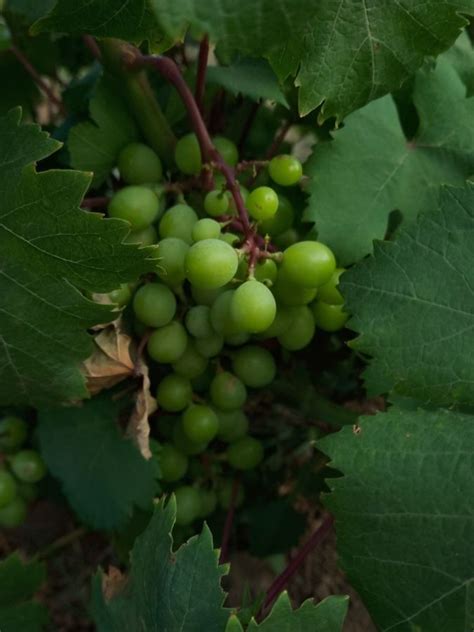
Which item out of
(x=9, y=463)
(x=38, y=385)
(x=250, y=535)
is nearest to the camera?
(x=38, y=385)

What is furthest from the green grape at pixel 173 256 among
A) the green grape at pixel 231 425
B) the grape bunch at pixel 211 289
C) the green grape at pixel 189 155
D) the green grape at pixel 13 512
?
the green grape at pixel 13 512

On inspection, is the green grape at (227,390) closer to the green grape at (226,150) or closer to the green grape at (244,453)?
the green grape at (244,453)

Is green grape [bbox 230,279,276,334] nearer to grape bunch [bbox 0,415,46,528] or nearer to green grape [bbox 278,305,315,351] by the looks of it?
green grape [bbox 278,305,315,351]

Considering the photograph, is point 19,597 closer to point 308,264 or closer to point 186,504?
point 186,504

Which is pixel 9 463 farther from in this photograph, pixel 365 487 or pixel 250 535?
pixel 365 487

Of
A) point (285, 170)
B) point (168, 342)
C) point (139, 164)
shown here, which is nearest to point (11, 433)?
point (168, 342)

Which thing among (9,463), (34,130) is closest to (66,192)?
(34,130)
